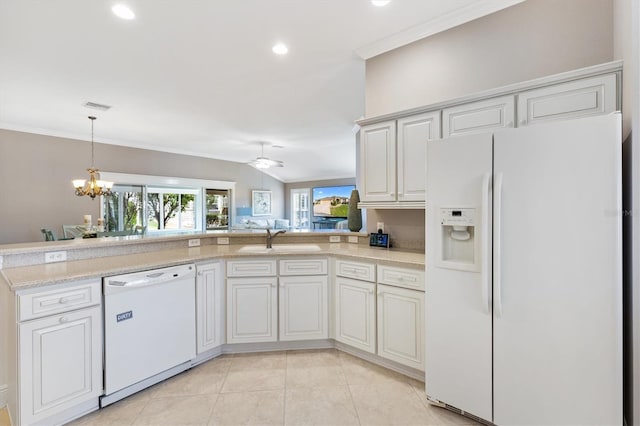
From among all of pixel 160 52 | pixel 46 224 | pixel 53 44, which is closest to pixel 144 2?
pixel 160 52

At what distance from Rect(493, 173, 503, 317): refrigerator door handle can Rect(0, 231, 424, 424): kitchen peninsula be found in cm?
61

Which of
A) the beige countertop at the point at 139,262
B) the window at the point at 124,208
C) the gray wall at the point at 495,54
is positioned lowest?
the beige countertop at the point at 139,262

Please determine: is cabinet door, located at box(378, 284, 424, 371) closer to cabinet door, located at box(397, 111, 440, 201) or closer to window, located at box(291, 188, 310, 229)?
cabinet door, located at box(397, 111, 440, 201)

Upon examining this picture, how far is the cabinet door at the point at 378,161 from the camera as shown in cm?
268

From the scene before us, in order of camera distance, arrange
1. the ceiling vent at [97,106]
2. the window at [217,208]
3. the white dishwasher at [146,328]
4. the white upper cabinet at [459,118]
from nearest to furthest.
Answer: the white upper cabinet at [459,118] → the white dishwasher at [146,328] → the ceiling vent at [97,106] → the window at [217,208]

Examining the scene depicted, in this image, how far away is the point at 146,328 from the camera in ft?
7.03

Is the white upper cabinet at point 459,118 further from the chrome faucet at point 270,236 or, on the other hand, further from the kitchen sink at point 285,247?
the chrome faucet at point 270,236

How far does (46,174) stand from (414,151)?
6903mm

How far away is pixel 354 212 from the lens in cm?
344

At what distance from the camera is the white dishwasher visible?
6.46 feet

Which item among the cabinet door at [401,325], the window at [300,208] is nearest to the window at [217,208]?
the window at [300,208]

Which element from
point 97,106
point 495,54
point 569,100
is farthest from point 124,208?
point 569,100

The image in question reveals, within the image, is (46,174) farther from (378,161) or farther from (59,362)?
(378,161)

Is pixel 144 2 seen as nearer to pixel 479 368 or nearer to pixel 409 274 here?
pixel 409 274
